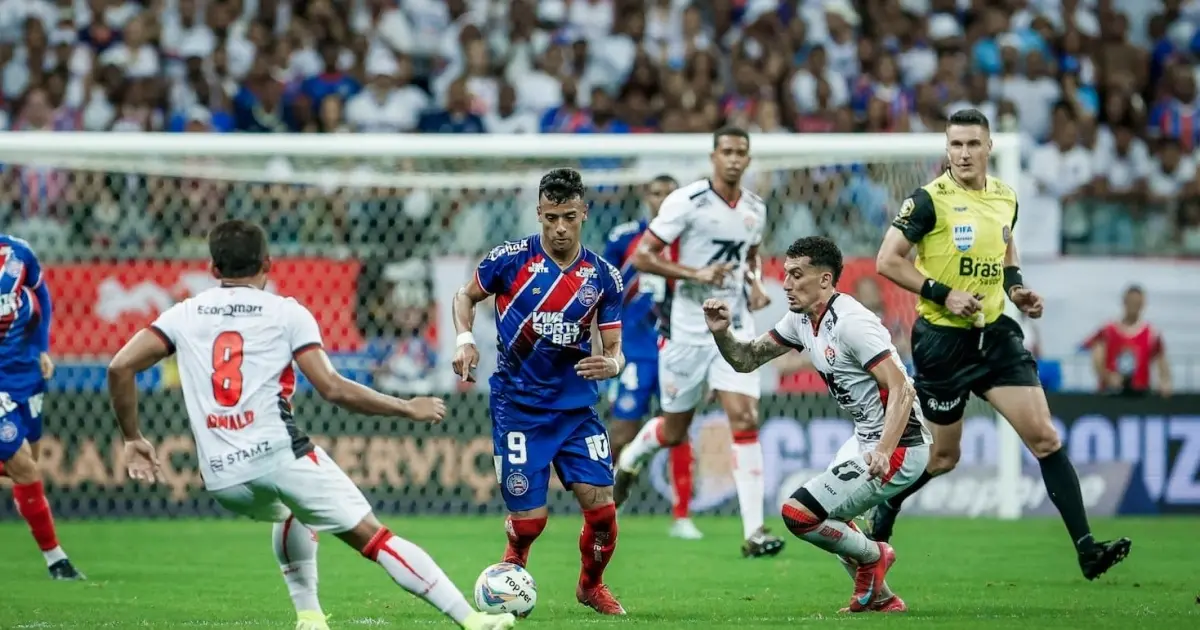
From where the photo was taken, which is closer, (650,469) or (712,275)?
(712,275)

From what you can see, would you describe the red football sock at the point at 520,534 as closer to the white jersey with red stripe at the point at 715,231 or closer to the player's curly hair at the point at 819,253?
the player's curly hair at the point at 819,253

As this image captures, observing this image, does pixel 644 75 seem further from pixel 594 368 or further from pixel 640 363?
pixel 594 368

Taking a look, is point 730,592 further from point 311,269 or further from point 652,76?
point 652,76

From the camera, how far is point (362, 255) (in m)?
15.9

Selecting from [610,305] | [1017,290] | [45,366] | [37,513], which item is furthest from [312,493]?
[45,366]

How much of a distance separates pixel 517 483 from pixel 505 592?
61 cm

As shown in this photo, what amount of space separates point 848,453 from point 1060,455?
1.79 m

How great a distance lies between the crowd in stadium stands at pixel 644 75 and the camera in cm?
1867

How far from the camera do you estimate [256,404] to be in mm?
6730

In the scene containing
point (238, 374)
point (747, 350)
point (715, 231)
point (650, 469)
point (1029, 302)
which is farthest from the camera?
point (650, 469)

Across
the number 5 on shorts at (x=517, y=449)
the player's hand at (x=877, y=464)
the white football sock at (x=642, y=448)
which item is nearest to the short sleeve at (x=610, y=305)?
the number 5 on shorts at (x=517, y=449)

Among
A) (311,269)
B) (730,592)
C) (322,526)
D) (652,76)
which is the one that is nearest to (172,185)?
(311,269)

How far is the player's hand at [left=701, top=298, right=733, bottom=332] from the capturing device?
25.0 ft

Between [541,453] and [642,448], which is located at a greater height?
[541,453]
